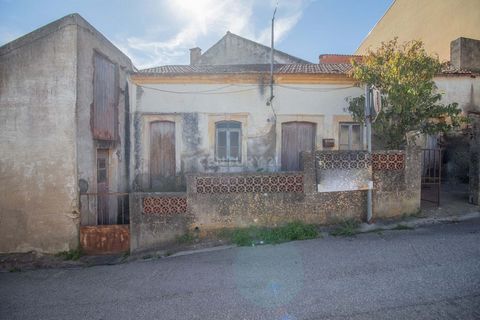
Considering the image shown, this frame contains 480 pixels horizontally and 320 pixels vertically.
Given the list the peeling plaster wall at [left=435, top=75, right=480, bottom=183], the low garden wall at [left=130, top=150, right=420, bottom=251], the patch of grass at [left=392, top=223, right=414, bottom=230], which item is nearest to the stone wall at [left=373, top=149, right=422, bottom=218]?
the low garden wall at [left=130, top=150, right=420, bottom=251]

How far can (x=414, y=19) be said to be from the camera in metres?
15.5

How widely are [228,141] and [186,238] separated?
4312 millimetres

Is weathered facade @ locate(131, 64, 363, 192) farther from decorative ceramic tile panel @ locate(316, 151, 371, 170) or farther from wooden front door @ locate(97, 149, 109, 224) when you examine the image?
decorative ceramic tile panel @ locate(316, 151, 371, 170)

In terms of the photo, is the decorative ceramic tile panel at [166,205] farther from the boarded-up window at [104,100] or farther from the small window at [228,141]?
the small window at [228,141]

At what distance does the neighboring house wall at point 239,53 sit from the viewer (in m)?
15.6

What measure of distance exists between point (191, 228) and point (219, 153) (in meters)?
3.92

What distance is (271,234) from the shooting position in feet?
18.4

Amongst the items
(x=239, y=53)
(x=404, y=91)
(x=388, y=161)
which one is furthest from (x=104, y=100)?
(x=239, y=53)

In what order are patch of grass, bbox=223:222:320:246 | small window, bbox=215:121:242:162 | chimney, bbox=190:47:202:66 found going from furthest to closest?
chimney, bbox=190:47:202:66 < small window, bbox=215:121:242:162 < patch of grass, bbox=223:222:320:246

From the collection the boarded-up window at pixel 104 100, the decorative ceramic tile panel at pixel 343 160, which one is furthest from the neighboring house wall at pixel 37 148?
the decorative ceramic tile panel at pixel 343 160

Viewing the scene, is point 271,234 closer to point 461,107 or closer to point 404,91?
point 404,91

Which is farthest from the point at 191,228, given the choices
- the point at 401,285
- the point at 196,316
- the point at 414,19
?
the point at 414,19

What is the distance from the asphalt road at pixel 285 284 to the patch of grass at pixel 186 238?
0.61m

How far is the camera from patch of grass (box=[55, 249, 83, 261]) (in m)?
5.89
